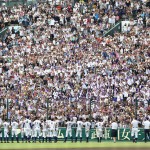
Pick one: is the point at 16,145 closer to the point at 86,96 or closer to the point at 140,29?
the point at 86,96

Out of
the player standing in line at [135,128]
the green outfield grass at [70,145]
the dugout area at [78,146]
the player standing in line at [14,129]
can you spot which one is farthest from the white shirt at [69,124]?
the player standing in line at [135,128]

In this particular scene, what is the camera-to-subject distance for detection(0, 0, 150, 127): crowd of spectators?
71.1 metres

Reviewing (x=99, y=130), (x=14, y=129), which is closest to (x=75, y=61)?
(x=99, y=130)

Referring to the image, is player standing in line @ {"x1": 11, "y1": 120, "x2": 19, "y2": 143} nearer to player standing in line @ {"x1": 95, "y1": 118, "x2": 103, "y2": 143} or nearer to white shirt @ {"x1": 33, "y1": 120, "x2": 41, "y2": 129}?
white shirt @ {"x1": 33, "y1": 120, "x2": 41, "y2": 129}

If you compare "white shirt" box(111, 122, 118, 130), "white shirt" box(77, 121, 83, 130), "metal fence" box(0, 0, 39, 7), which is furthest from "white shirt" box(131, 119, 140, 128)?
"metal fence" box(0, 0, 39, 7)

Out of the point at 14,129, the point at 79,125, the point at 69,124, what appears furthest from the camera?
the point at 69,124

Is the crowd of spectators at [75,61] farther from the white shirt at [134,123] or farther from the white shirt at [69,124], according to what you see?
the white shirt at [134,123]

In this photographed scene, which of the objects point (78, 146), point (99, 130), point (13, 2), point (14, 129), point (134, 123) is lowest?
point (78, 146)

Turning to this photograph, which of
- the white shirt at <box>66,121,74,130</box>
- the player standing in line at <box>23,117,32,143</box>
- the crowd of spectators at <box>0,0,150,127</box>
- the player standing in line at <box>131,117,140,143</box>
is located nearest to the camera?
the player standing in line at <box>131,117,140,143</box>

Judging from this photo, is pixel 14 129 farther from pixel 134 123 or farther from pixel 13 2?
pixel 13 2

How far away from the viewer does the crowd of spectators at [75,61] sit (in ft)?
233

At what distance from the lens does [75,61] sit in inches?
3027

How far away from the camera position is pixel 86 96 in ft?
238

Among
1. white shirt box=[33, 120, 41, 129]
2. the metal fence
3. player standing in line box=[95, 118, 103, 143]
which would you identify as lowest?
player standing in line box=[95, 118, 103, 143]
